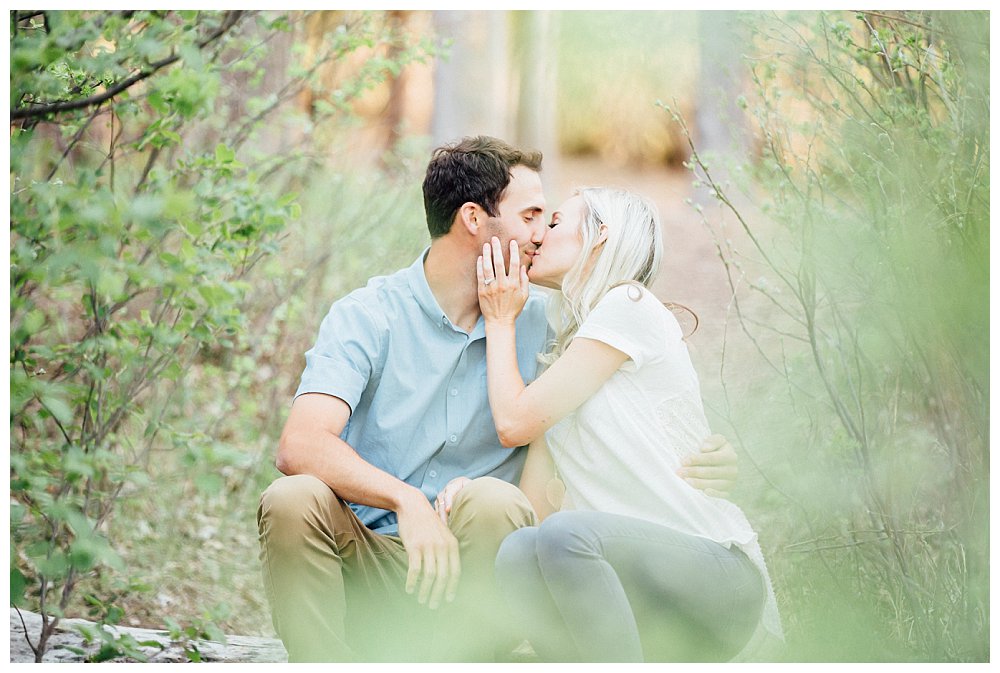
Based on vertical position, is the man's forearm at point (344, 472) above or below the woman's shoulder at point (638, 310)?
below

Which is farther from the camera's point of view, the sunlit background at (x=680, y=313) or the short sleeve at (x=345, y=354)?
the short sleeve at (x=345, y=354)

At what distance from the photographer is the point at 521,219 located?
7.61 ft

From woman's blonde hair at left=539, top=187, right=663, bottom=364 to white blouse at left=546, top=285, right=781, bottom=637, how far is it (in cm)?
8

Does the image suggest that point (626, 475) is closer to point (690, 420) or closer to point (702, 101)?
point (690, 420)

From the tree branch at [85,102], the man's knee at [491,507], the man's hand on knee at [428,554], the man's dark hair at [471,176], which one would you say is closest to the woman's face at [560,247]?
the man's dark hair at [471,176]

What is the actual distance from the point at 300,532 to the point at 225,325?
0.71 m

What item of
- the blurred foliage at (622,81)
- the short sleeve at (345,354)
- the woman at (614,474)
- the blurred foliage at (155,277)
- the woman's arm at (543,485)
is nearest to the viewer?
the blurred foliage at (155,277)

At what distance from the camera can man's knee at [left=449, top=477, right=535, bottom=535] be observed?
6.49 feet

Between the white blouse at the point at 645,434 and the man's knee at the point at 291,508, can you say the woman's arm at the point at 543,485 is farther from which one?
the man's knee at the point at 291,508

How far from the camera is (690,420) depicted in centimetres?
206

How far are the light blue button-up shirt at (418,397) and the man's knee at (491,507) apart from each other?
0.21 m

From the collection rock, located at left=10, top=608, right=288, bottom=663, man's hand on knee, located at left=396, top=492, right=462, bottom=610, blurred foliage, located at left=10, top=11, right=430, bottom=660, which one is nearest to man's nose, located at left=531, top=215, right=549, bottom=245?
blurred foliage, located at left=10, top=11, right=430, bottom=660

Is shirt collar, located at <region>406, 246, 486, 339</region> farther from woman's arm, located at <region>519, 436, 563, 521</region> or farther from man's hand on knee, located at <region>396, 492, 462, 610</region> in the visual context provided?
man's hand on knee, located at <region>396, 492, 462, 610</region>

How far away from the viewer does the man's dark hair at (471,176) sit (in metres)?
2.33
